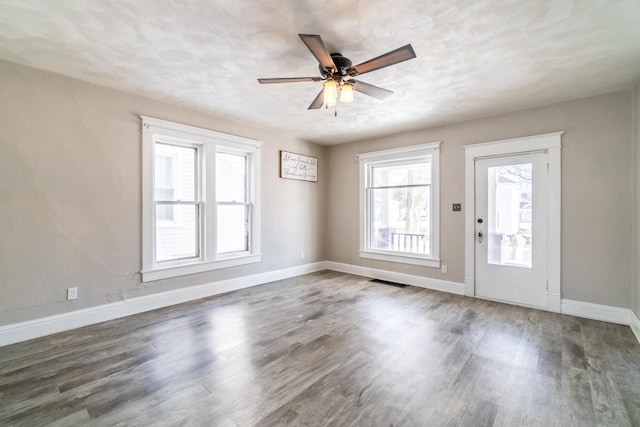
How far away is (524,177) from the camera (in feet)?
12.8

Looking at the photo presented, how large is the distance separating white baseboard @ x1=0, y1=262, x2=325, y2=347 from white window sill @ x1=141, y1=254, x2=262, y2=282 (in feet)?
0.74

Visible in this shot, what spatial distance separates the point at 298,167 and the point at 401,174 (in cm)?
198

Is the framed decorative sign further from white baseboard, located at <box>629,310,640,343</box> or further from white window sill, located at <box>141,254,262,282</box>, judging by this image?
white baseboard, located at <box>629,310,640,343</box>

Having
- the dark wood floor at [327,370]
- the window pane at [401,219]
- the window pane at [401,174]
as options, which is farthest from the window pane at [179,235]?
the window pane at [401,174]

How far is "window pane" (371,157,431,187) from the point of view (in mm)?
5004

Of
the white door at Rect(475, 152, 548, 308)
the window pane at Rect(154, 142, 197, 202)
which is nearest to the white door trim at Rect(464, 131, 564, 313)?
the white door at Rect(475, 152, 548, 308)

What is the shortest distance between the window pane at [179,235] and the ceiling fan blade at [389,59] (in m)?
3.04

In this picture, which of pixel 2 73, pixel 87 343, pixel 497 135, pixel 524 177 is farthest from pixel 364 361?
pixel 2 73

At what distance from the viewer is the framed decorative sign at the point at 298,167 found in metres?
5.36

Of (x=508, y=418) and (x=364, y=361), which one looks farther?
(x=364, y=361)

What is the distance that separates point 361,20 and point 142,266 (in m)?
3.63

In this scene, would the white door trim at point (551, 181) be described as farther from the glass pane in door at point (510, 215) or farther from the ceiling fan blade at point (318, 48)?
the ceiling fan blade at point (318, 48)

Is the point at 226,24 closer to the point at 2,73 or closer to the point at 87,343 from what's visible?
the point at 2,73

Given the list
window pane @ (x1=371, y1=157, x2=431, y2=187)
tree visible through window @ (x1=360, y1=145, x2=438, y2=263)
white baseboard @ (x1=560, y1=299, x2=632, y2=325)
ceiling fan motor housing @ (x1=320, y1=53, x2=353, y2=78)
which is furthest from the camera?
window pane @ (x1=371, y1=157, x2=431, y2=187)
